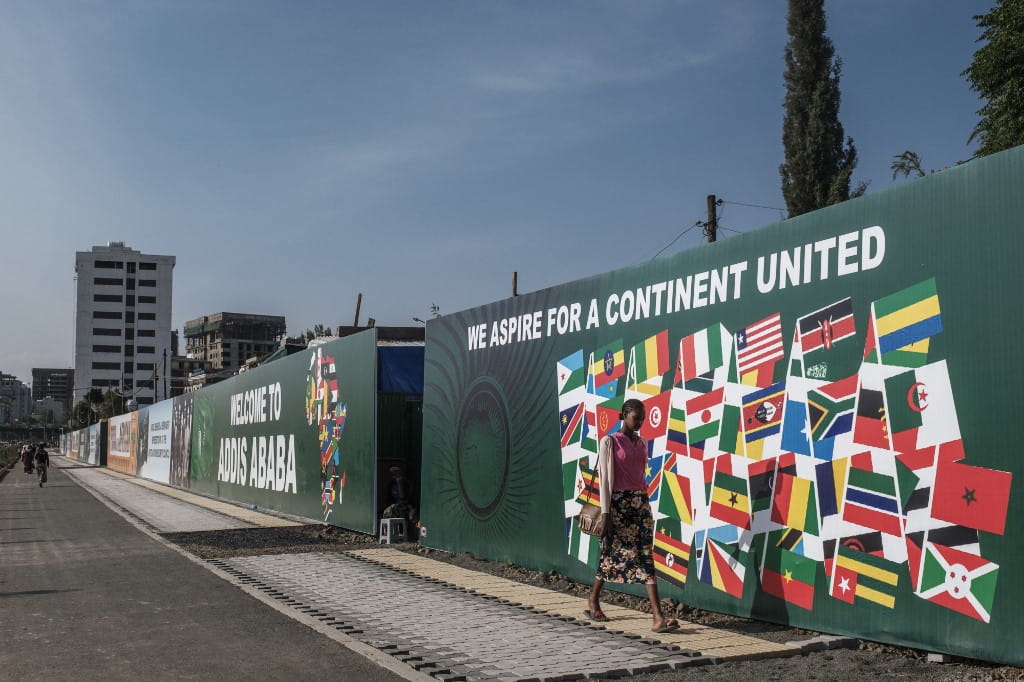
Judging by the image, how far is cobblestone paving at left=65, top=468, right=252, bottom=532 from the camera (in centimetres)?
1805

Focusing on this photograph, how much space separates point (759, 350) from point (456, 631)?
3063 mm

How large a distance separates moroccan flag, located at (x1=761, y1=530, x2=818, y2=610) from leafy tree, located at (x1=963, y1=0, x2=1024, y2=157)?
947 inches

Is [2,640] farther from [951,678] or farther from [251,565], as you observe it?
[951,678]

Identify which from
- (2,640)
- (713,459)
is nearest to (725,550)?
(713,459)

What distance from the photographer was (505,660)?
21.1 ft

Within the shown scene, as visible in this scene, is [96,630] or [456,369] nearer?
[96,630]

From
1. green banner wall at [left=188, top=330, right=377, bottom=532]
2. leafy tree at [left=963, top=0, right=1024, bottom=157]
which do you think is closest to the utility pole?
leafy tree at [left=963, top=0, right=1024, bottom=157]

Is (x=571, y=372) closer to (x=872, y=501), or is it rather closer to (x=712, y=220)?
(x=872, y=501)

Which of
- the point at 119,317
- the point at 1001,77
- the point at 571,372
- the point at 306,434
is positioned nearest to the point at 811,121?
the point at 1001,77

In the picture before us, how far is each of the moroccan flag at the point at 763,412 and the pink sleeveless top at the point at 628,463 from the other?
83cm

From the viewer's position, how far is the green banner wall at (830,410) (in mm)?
5895

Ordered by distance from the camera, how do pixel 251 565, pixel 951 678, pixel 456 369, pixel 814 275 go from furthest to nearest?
pixel 456 369, pixel 251 565, pixel 814 275, pixel 951 678

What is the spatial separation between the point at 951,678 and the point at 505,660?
2590mm

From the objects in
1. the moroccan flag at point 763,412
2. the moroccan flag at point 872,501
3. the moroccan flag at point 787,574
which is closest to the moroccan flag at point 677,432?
the moroccan flag at point 763,412
